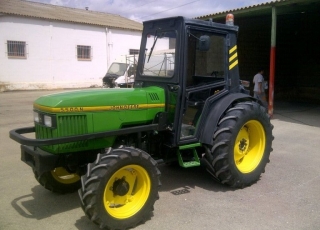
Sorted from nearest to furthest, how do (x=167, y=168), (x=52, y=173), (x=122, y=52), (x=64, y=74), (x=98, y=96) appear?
(x=98, y=96) → (x=52, y=173) → (x=167, y=168) → (x=64, y=74) → (x=122, y=52)

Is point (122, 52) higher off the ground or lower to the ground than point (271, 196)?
higher

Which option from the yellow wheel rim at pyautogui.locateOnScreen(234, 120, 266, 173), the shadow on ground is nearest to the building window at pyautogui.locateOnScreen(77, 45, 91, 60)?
the shadow on ground

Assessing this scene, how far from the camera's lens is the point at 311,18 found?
15.4 m

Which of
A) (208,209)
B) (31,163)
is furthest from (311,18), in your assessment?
(31,163)

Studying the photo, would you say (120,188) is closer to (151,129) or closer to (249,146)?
(151,129)

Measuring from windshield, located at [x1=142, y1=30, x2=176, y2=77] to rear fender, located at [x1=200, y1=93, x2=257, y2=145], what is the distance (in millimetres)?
768

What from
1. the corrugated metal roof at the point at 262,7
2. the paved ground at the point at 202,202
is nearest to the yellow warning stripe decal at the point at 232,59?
the paved ground at the point at 202,202

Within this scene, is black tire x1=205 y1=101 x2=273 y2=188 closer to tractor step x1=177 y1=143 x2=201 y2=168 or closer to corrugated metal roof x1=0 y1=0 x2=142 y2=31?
tractor step x1=177 y1=143 x2=201 y2=168

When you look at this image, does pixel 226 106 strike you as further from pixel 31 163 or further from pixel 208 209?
pixel 31 163

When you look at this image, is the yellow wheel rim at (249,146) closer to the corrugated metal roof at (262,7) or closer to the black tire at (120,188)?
the black tire at (120,188)

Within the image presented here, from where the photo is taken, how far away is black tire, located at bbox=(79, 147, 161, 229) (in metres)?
3.42

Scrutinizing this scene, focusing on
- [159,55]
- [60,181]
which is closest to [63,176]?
[60,181]

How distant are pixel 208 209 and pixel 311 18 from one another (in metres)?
13.9

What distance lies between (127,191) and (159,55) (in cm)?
189
